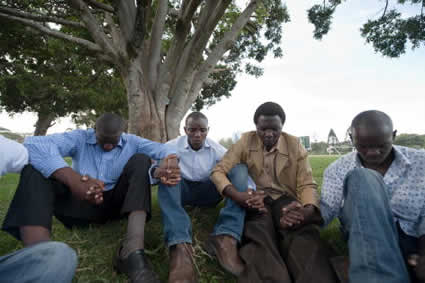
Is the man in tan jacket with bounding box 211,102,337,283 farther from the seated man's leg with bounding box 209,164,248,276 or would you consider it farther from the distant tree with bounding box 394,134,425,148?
the distant tree with bounding box 394,134,425,148

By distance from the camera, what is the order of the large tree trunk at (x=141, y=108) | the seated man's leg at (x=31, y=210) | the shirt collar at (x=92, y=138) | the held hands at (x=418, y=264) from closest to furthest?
the held hands at (x=418, y=264)
the seated man's leg at (x=31, y=210)
the shirt collar at (x=92, y=138)
the large tree trunk at (x=141, y=108)

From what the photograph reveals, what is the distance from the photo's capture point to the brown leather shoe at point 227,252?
2.29m

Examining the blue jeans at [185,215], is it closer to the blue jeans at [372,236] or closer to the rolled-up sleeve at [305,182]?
the rolled-up sleeve at [305,182]

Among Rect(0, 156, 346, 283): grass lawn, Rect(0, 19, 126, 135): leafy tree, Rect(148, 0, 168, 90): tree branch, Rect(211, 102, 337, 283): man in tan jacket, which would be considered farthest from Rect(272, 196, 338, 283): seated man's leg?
Rect(0, 19, 126, 135): leafy tree

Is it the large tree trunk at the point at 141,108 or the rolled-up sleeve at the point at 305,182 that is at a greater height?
the large tree trunk at the point at 141,108

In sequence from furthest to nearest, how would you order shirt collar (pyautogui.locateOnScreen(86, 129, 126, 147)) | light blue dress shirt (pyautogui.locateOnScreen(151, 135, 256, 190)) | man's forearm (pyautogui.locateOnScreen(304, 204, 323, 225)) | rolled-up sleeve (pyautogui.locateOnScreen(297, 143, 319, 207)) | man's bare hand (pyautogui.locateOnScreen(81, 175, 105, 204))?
1. light blue dress shirt (pyautogui.locateOnScreen(151, 135, 256, 190))
2. shirt collar (pyautogui.locateOnScreen(86, 129, 126, 147))
3. rolled-up sleeve (pyautogui.locateOnScreen(297, 143, 319, 207))
4. man's forearm (pyautogui.locateOnScreen(304, 204, 323, 225))
5. man's bare hand (pyautogui.locateOnScreen(81, 175, 105, 204))

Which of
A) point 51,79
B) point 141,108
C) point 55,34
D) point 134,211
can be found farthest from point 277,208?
point 51,79

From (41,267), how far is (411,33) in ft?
23.9

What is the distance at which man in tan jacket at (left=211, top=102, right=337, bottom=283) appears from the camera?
2.15 meters

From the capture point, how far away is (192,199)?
3.60m

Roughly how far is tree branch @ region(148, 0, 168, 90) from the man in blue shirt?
163 inches

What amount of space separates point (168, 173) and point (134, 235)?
0.61m

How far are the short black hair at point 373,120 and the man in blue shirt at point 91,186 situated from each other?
1.64m

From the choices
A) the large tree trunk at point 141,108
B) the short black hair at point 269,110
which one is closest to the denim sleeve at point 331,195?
the short black hair at point 269,110
